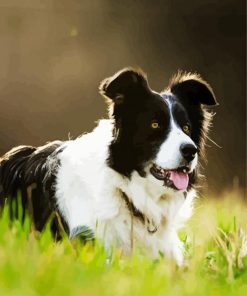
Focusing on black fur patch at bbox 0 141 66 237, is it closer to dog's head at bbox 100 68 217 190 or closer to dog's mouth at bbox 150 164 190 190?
dog's head at bbox 100 68 217 190

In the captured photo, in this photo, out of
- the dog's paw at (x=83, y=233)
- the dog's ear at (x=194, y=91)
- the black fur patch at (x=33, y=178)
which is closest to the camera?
the dog's paw at (x=83, y=233)

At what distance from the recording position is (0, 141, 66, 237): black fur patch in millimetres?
5391

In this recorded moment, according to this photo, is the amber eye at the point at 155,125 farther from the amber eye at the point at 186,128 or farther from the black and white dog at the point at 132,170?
the amber eye at the point at 186,128

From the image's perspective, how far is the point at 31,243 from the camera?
374 centimetres

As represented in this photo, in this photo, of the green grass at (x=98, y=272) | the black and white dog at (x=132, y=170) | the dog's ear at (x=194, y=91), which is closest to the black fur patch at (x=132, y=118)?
the black and white dog at (x=132, y=170)

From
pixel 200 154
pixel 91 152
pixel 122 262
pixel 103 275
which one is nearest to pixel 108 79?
pixel 91 152

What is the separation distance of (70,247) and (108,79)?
1670mm

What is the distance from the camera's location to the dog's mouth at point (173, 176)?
4980 mm

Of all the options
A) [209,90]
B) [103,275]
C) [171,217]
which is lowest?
[171,217]

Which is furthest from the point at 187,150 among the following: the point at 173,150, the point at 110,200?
the point at 110,200

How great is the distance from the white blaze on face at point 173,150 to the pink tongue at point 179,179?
0.11 metres

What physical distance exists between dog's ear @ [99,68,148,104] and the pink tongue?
2.29 ft

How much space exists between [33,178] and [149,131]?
113cm

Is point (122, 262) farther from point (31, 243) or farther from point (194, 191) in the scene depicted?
point (194, 191)
